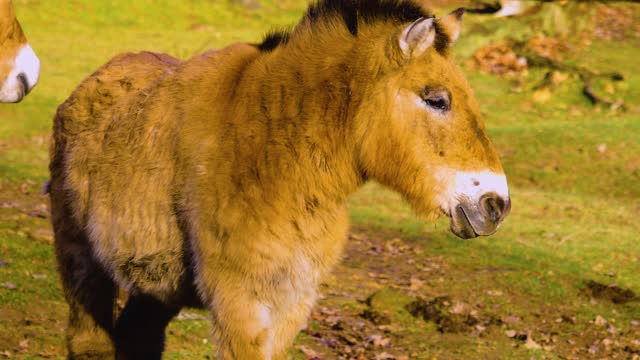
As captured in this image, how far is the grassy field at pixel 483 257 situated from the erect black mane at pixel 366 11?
297 centimetres

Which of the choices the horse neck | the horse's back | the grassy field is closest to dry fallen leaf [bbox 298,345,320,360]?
the grassy field

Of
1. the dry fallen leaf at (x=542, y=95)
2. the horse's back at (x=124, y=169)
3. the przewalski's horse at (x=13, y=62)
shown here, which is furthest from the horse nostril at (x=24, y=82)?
the dry fallen leaf at (x=542, y=95)

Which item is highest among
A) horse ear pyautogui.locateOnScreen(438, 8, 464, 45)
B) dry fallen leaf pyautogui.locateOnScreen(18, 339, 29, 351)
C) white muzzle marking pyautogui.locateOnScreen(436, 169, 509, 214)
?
horse ear pyautogui.locateOnScreen(438, 8, 464, 45)

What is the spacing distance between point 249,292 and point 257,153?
2.23 ft

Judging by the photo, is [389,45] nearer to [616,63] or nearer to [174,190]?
[174,190]

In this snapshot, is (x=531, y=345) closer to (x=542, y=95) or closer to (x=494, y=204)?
(x=494, y=204)

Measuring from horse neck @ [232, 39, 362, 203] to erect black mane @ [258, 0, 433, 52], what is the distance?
0.18 meters

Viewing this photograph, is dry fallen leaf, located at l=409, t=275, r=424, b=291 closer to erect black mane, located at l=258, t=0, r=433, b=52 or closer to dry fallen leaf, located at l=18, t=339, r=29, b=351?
dry fallen leaf, located at l=18, t=339, r=29, b=351

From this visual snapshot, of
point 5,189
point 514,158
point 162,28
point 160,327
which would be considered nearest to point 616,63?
point 514,158

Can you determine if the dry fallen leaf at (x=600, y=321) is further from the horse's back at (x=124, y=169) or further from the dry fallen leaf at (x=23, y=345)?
the dry fallen leaf at (x=23, y=345)

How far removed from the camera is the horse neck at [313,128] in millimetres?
4504

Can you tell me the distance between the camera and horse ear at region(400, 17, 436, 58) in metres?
4.37

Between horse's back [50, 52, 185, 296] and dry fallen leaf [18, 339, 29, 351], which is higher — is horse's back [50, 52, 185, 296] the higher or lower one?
the higher one

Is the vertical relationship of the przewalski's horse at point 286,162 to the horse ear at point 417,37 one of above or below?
below
